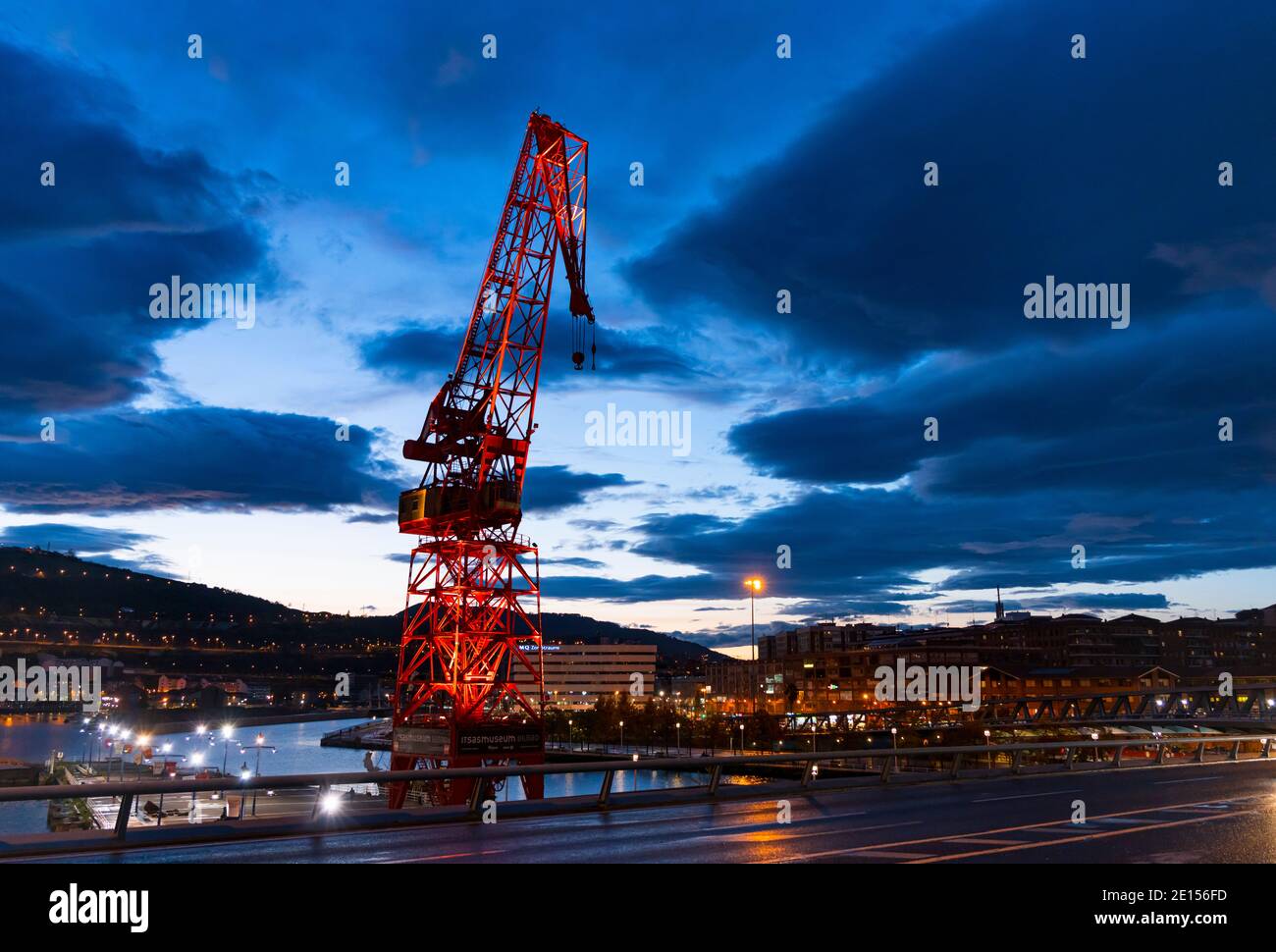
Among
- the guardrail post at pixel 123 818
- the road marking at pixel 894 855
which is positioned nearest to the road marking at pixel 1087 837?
the road marking at pixel 894 855

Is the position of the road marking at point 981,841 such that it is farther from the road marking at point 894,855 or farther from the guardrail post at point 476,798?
the guardrail post at point 476,798

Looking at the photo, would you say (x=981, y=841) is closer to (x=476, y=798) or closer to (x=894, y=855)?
(x=894, y=855)

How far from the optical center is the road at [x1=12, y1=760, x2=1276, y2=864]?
13.8m

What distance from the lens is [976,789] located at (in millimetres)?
25656

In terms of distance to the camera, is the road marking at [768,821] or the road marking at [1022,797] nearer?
the road marking at [768,821]

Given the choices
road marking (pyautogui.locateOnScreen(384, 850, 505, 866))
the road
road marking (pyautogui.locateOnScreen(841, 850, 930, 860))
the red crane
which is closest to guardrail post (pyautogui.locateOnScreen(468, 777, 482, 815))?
the road

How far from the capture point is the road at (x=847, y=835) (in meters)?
13.8

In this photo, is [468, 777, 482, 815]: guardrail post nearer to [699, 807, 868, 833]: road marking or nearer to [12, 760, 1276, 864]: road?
[12, 760, 1276, 864]: road

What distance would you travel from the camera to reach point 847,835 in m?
16.4

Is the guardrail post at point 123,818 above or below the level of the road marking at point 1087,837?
above

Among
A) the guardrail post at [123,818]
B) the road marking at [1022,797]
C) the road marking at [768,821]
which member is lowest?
the road marking at [1022,797]

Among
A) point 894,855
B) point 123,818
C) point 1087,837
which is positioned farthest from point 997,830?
point 123,818
